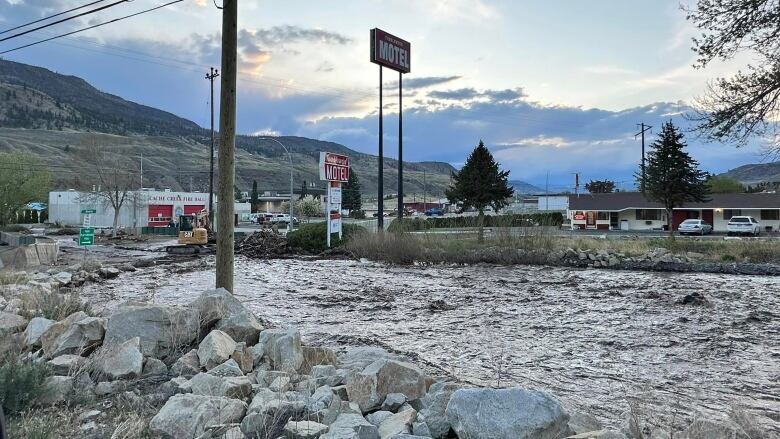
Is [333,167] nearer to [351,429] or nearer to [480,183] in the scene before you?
[480,183]

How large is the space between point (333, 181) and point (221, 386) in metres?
25.9

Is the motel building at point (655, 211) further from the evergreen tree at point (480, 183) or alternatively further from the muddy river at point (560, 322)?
the muddy river at point (560, 322)

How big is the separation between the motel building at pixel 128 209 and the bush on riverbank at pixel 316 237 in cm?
5263

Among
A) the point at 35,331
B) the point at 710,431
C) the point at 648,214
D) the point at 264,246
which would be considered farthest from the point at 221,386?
the point at 648,214

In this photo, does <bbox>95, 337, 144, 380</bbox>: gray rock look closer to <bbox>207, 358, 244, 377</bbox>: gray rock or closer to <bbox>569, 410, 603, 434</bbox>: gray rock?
<bbox>207, 358, 244, 377</bbox>: gray rock

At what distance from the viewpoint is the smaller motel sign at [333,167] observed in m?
29.9

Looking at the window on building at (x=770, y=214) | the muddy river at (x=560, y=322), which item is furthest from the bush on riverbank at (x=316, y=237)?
the window on building at (x=770, y=214)

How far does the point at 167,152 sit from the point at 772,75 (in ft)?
680

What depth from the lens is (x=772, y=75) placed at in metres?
13.5

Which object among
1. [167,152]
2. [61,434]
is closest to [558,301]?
[61,434]

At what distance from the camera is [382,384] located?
17.5ft

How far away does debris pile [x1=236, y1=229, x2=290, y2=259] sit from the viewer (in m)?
31.8

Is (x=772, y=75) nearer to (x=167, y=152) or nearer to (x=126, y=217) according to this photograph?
(x=126, y=217)

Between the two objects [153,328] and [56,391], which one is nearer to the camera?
[56,391]
